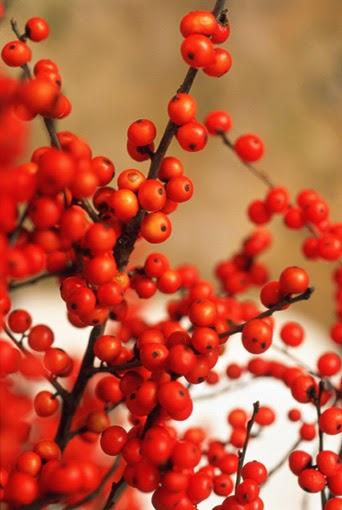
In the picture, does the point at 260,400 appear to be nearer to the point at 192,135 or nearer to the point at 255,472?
the point at 255,472

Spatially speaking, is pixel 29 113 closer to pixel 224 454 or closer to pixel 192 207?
pixel 224 454

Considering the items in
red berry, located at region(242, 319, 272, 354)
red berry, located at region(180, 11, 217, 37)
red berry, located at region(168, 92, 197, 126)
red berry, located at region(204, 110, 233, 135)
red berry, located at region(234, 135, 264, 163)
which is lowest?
red berry, located at region(242, 319, 272, 354)

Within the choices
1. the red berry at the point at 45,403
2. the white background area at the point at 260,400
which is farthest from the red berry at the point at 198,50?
the white background area at the point at 260,400

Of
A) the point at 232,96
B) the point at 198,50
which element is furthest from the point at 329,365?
the point at 232,96

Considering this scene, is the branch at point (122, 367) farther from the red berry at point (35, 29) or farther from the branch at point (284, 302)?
Answer: the red berry at point (35, 29)

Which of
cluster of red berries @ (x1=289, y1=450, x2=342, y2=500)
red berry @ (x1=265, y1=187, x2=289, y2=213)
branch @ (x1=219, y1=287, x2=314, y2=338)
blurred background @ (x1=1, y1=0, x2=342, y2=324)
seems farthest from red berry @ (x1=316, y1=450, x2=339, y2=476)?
blurred background @ (x1=1, y1=0, x2=342, y2=324)

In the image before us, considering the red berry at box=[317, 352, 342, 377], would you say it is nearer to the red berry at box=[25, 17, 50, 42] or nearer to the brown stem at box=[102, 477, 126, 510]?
the brown stem at box=[102, 477, 126, 510]
